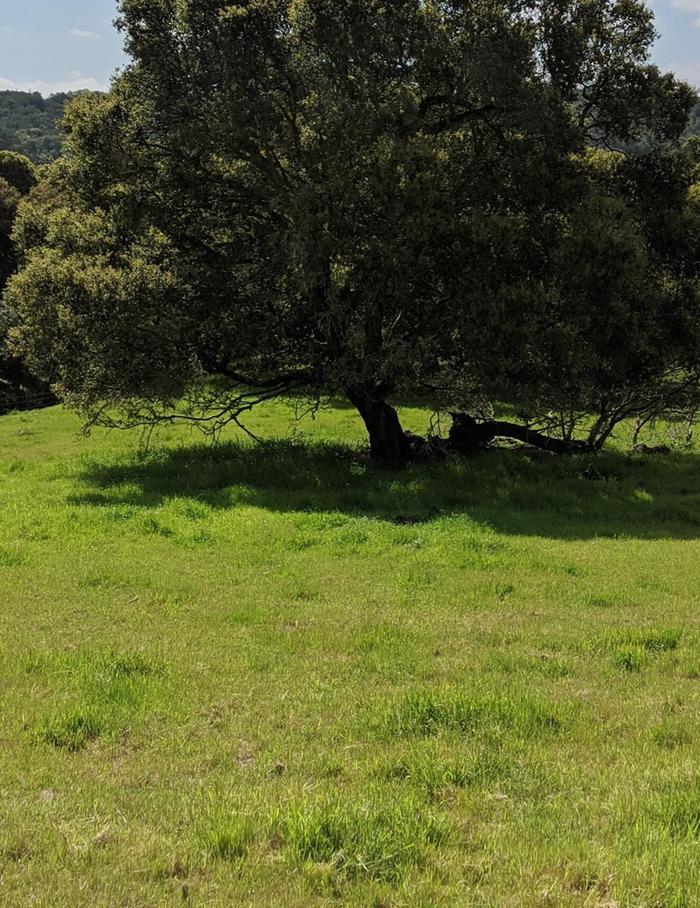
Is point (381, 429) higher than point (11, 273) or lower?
lower

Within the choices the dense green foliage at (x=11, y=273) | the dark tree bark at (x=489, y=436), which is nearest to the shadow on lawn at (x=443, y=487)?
the dark tree bark at (x=489, y=436)

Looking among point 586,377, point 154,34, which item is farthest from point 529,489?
point 154,34

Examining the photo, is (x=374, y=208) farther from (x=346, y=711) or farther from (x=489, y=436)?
(x=346, y=711)

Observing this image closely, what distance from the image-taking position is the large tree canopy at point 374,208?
16766mm

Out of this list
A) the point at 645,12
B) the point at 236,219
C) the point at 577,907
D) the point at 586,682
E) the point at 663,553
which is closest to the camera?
the point at 577,907

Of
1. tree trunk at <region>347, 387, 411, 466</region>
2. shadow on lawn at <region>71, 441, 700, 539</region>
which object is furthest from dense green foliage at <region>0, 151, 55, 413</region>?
tree trunk at <region>347, 387, 411, 466</region>

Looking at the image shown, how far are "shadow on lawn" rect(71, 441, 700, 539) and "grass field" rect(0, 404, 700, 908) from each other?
26.8 inches

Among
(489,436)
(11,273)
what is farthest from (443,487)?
(11,273)

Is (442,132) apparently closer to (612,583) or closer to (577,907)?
(612,583)

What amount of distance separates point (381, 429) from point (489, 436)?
3.25m

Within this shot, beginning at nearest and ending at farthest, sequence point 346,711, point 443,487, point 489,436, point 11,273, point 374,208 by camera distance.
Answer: point 346,711
point 374,208
point 443,487
point 489,436
point 11,273

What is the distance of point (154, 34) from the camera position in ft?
57.6

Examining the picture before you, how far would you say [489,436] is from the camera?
20.9 metres

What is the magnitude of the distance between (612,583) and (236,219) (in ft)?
46.0
